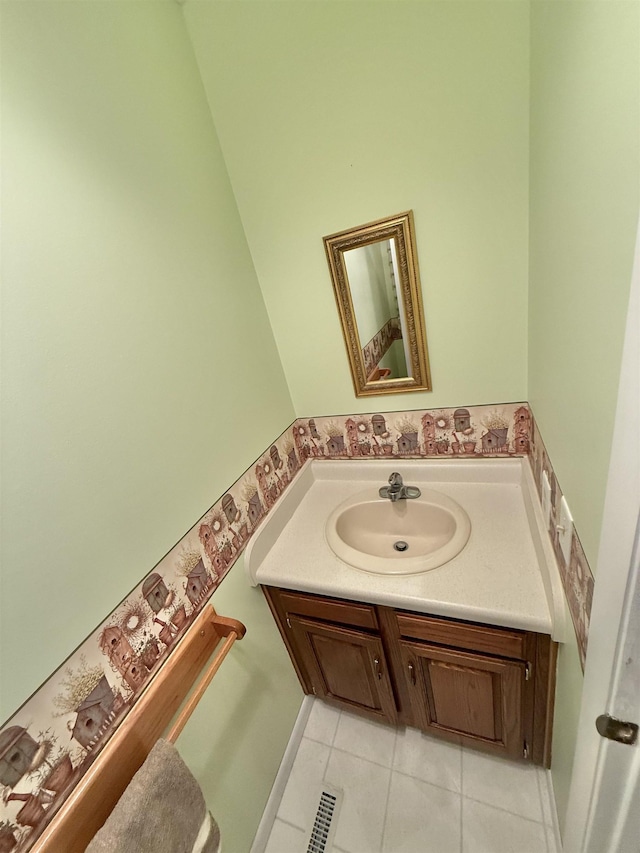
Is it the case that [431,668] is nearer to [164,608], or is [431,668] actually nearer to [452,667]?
[452,667]

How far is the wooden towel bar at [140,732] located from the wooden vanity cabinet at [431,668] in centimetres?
30

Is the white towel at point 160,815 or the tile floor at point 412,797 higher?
the white towel at point 160,815

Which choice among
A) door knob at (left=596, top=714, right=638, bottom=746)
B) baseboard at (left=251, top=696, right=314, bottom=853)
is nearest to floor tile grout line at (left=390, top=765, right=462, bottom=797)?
baseboard at (left=251, top=696, right=314, bottom=853)

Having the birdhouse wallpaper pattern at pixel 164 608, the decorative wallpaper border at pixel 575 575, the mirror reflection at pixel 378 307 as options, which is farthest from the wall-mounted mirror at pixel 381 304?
the decorative wallpaper border at pixel 575 575

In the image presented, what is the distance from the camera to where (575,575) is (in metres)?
0.67

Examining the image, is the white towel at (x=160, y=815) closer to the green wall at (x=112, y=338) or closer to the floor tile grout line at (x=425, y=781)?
the green wall at (x=112, y=338)

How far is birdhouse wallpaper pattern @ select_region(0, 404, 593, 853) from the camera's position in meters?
0.56

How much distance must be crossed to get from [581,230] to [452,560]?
2.83 ft

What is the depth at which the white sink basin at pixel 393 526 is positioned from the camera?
112 cm

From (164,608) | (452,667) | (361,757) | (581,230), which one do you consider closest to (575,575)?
(452,667)

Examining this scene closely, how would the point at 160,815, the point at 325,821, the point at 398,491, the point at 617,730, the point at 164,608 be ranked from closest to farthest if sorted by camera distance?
the point at 617,730, the point at 160,815, the point at 164,608, the point at 325,821, the point at 398,491

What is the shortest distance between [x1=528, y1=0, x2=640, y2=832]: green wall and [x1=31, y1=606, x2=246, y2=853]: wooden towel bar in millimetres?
891

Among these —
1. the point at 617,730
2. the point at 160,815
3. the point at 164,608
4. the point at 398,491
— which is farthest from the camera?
the point at 398,491

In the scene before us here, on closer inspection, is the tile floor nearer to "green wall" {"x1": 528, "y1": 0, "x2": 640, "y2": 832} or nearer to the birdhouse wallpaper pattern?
"green wall" {"x1": 528, "y1": 0, "x2": 640, "y2": 832}
